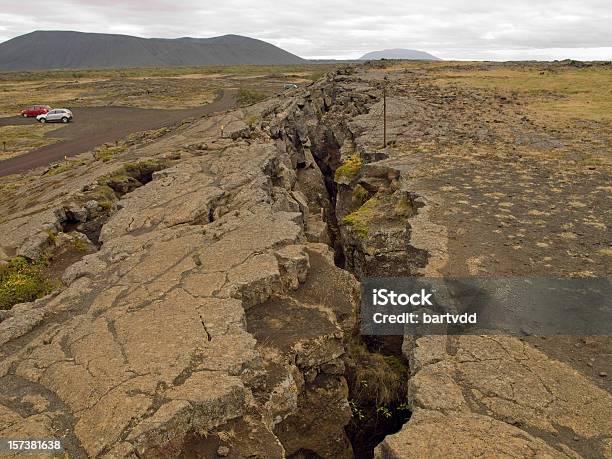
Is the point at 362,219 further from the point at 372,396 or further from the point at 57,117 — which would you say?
the point at 57,117

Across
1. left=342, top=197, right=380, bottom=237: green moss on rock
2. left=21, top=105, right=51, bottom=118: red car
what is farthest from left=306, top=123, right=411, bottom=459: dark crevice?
left=21, top=105, right=51, bottom=118: red car

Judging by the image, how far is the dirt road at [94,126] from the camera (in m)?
28.4

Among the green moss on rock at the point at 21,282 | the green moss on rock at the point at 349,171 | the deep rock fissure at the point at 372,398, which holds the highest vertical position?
the green moss on rock at the point at 349,171

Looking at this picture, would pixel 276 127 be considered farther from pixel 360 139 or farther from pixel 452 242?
pixel 452 242

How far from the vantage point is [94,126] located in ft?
132

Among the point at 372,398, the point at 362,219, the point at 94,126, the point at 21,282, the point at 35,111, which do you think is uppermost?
the point at 35,111

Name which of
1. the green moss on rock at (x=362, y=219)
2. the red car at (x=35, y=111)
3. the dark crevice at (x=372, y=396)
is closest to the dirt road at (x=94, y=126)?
the red car at (x=35, y=111)

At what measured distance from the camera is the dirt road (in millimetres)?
28422

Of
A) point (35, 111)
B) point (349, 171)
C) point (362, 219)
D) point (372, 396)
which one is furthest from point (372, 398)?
point (35, 111)

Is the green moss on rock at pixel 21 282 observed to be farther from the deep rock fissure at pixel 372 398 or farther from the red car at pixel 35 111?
the red car at pixel 35 111

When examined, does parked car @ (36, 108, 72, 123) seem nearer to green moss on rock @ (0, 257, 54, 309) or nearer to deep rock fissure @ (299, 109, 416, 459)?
green moss on rock @ (0, 257, 54, 309)

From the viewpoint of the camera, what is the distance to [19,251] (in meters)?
10.8

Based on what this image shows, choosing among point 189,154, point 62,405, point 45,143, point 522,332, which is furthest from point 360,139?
point 45,143

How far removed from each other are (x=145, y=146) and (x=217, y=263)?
13994mm
